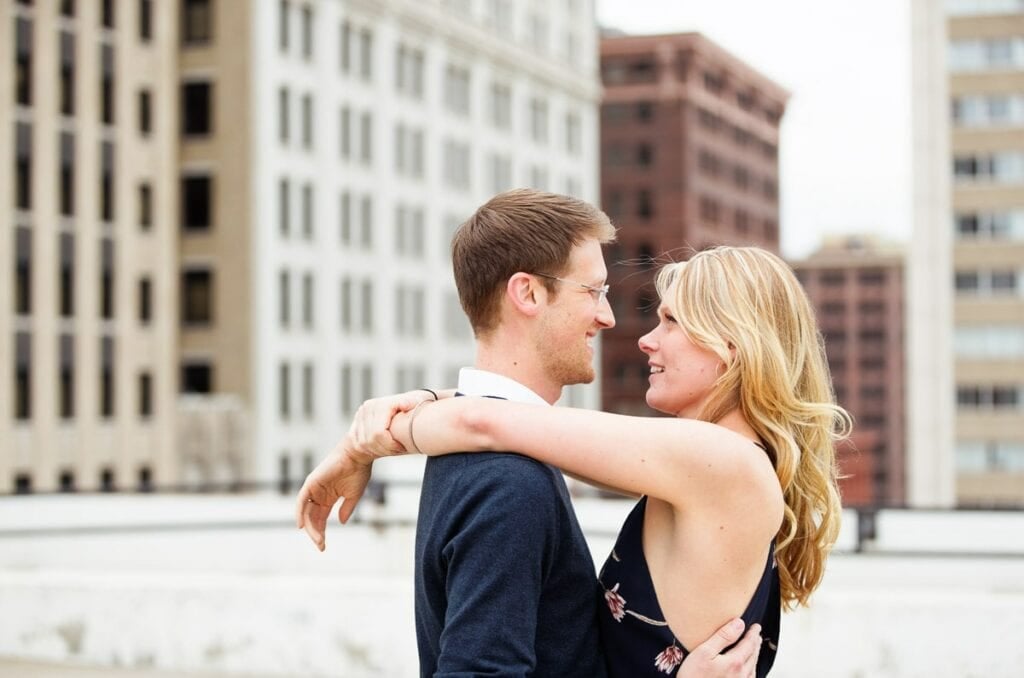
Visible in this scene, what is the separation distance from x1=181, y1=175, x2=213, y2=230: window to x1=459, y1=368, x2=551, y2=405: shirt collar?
2111 inches

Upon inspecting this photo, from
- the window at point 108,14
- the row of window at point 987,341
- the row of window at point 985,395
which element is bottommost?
the row of window at point 985,395

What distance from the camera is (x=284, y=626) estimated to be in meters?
7.64

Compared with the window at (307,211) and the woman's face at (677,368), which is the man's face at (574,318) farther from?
the window at (307,211)

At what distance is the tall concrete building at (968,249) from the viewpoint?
2928 inches

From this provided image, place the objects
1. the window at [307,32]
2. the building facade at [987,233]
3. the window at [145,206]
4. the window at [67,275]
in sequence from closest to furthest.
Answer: the window at [67,275], the window at [145,206], the window at [307,32], the building facade at [987,233]

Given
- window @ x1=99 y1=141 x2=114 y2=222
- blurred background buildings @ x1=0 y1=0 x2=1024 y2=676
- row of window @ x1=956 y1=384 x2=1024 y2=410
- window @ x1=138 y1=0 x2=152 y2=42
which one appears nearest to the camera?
blurred background buildings @ x1=0 y1=0 x2=1024 y2=676

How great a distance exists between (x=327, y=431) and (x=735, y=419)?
5656 cm

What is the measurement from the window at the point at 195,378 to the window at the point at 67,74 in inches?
491

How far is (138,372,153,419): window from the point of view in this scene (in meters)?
49.5

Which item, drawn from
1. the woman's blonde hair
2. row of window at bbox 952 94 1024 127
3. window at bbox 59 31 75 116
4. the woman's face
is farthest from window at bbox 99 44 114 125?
A: the woman's blonde hair

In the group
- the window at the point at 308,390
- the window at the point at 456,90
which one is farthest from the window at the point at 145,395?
the window at the point at 456,90

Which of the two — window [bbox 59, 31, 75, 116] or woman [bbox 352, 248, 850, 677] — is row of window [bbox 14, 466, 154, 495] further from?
woman [bbox 352, 248, 850, 677]

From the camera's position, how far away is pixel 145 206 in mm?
50375

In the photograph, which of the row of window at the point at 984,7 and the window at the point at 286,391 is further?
the row of window at the point at 984,7
